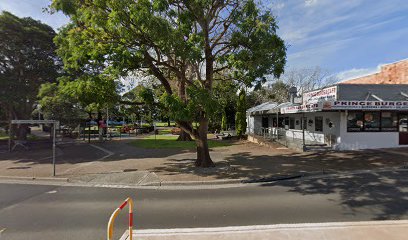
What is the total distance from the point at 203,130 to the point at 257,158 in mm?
4185

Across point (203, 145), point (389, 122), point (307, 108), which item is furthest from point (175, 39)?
point (389, 122)

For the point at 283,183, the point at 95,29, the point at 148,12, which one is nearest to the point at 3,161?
the point at 95,29

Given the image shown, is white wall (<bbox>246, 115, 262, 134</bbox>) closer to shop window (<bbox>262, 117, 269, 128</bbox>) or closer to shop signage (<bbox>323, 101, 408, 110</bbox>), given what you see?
shop window (<bbox>262, 117, 269, 128</bbox>)

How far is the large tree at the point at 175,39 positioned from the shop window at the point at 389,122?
9.43 metres

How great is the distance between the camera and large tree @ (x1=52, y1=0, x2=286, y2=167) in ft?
32.0

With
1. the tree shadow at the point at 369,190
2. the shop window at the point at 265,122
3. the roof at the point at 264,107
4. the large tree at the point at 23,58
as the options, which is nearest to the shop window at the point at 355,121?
the tree shadow at the point at 369,190

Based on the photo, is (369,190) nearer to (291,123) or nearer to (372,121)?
(372,121)

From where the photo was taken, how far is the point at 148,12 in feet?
30.5

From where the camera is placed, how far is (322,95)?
18281 millimetres

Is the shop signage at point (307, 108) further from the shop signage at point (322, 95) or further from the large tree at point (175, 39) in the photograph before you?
the large tree at point (175, 39)

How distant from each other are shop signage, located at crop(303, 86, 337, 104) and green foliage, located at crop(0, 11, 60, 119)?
71.6 ft

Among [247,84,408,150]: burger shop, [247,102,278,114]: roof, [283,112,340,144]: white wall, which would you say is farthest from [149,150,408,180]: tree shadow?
[247,102,278,114]: roof

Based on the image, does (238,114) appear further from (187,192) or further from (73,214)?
(73,214)

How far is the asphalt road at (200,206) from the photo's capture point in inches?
238
